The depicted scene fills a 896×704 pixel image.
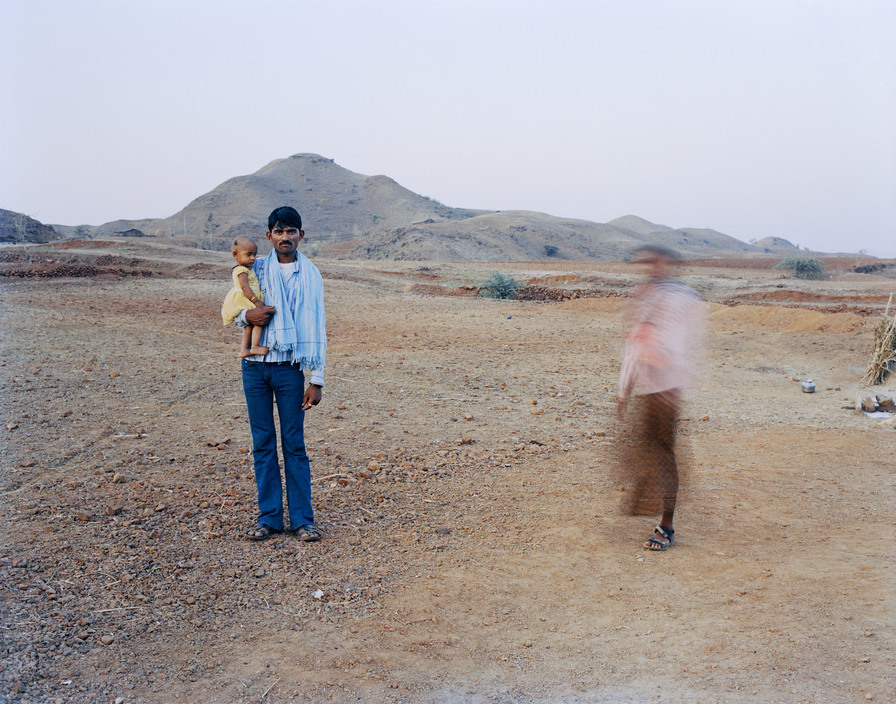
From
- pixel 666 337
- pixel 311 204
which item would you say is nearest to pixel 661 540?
pixel 666 337

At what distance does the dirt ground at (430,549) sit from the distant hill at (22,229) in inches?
1328

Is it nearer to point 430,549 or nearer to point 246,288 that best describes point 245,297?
point 246,288

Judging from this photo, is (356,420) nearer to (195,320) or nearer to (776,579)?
(776,579)

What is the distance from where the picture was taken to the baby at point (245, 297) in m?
3.88

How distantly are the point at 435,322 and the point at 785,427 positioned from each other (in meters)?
7.55

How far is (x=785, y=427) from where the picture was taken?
752 centimetres

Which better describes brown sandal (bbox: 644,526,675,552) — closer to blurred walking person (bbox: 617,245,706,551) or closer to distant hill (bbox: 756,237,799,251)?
blurred walking person (bbox: 617,245,706,551)

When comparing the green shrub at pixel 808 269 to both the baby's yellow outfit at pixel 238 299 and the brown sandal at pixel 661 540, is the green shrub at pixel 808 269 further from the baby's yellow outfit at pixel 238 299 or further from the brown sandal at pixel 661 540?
the baby's yellow outfit at pixel 238 299

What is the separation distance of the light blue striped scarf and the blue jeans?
0.12 m

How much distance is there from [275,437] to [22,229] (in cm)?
4190

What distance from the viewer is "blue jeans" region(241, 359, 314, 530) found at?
3971 mm

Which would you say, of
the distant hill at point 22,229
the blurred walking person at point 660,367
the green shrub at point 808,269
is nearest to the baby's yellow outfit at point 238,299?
the blurred walking person at point 660,367

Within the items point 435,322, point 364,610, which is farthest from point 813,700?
point 435,322

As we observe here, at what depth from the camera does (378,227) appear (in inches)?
2628
